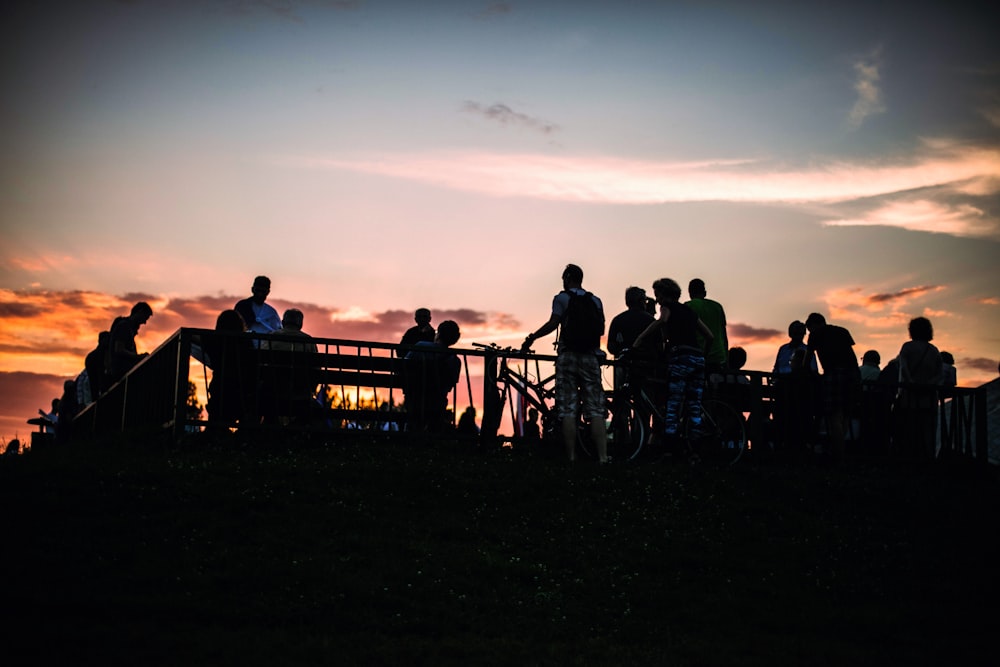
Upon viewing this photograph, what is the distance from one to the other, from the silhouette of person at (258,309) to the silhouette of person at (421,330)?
6.46 feet

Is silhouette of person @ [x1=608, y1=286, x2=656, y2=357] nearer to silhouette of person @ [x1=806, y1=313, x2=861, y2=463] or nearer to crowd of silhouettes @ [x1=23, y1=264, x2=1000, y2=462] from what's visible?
crowd of silhouettes @ [x1=23, y1=264, x2=1000, y2=462]

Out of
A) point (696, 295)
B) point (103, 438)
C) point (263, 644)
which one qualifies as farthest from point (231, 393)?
point (263, 644)

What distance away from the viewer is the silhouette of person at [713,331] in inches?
668

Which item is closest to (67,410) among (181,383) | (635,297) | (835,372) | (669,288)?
(181,383)

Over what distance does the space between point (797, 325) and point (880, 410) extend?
1824 millimetres

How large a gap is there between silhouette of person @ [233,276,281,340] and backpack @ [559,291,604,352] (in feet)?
15.6

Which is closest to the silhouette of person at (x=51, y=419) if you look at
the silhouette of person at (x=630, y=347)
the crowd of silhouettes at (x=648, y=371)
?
the crowd of silhouettes at (x=648, y=371)

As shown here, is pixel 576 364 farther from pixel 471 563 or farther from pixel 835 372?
pixel 471 563

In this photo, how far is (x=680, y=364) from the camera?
15.9m

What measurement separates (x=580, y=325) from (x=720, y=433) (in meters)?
2.57

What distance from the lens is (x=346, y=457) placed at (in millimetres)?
15234

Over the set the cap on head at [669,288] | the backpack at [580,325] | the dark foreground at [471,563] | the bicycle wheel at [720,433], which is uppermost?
the cap on head at [669,288]

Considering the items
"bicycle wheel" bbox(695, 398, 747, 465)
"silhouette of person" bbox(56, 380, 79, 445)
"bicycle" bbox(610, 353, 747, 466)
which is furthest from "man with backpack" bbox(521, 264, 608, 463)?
"silhouette of person" bbox(56, 380, 79, 445)

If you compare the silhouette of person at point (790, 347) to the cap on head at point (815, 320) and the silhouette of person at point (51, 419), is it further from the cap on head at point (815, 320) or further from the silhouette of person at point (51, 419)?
the silhouette of person at point (51, 419)
